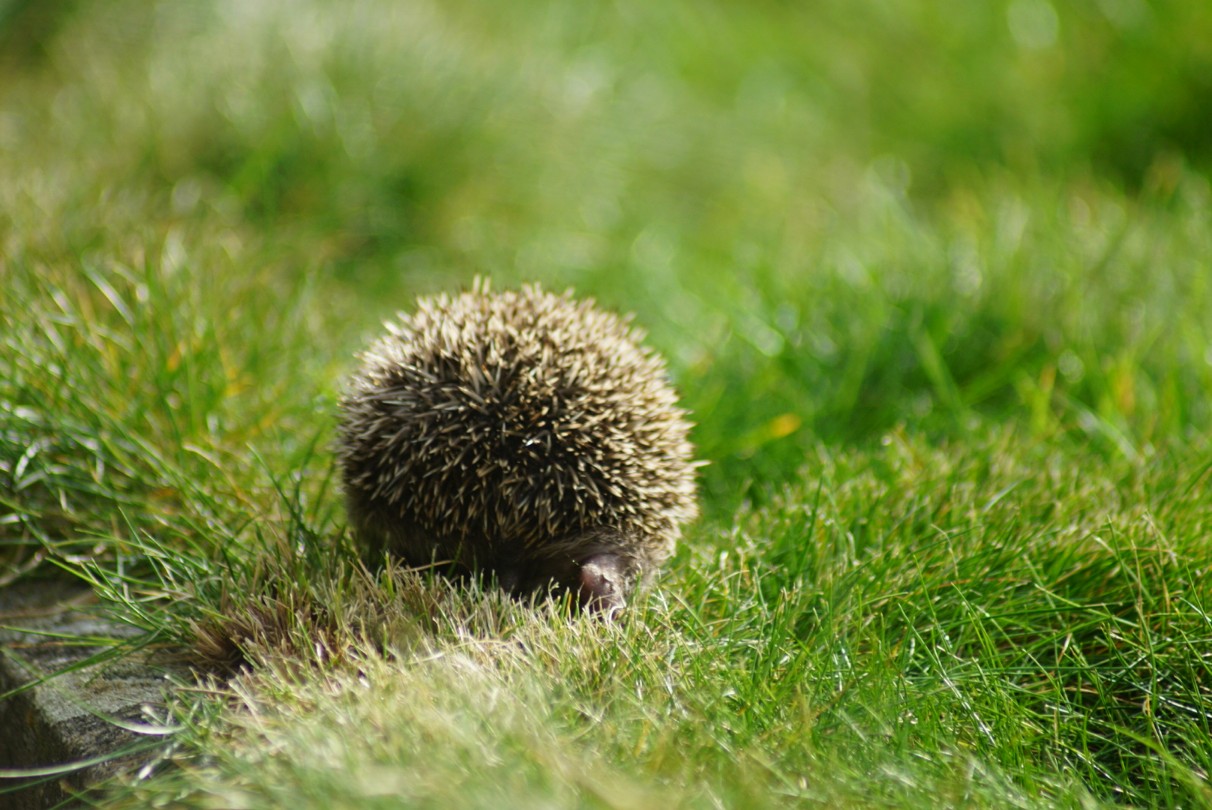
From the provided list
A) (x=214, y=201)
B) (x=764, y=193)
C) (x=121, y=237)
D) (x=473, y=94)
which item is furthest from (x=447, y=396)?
(x=764, y=193)

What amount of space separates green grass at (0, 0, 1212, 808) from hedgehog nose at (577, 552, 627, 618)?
0.17m

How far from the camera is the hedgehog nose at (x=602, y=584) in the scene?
10.4 ft

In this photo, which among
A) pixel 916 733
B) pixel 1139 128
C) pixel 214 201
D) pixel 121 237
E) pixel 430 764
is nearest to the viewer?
pixel 430 764

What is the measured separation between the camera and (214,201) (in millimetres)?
5266

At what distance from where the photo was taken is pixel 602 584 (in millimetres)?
3188

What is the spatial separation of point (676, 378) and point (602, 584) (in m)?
1.84

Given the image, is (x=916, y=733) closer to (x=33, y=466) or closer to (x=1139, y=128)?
(x=33, y=466)

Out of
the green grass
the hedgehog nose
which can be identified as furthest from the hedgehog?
the green grass

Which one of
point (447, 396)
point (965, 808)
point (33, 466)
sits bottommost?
point (965, 808)

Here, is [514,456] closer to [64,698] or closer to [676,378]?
[64,698]

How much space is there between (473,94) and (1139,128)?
172 inches

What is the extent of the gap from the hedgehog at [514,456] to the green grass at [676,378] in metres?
0.19

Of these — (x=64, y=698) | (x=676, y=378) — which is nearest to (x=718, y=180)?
(x=676, y=378)

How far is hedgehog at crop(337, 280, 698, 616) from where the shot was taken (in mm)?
3174
